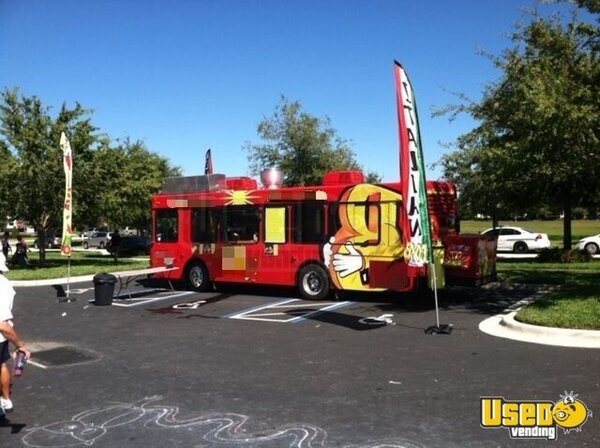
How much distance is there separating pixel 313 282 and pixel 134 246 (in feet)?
82.7

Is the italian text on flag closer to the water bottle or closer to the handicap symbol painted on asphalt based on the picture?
the handicap symbol painted on asphalt

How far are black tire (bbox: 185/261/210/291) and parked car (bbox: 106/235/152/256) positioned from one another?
21.4m

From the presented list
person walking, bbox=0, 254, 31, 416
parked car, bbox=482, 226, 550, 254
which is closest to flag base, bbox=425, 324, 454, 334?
person walking, bbox=0, 254, 31, 416

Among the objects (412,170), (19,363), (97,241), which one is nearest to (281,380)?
(19,363)

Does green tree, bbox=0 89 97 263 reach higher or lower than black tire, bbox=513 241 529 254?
higher

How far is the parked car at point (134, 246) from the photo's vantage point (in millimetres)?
37000

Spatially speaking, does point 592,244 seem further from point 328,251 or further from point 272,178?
point 328,251

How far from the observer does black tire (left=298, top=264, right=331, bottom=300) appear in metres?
13.9

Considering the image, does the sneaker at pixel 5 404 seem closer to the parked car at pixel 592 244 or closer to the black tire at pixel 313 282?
the black tire at pixel 313 282

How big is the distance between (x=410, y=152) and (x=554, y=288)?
23.2ft

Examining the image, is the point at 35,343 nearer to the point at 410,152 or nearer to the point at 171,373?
the point at 171,373

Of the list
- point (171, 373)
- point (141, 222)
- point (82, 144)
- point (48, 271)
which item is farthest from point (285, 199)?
point (141, 222)

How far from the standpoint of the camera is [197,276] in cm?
1645

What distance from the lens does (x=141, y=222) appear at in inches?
1622
